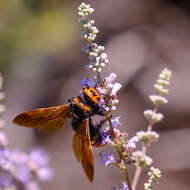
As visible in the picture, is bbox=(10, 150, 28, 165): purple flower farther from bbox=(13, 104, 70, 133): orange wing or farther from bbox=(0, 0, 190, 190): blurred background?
bbox=(0, 0, 190, 190): blurred background

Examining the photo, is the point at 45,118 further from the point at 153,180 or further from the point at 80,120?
the point at 153,180

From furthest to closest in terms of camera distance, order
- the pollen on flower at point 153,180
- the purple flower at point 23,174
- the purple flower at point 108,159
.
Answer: the purple flower at point 23,174
the purple flower at point 108,159
the pollen on flower at point 153,180

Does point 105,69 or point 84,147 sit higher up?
point 105,69

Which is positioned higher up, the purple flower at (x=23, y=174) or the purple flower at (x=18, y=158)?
the purple flower at (x=18, y=158)

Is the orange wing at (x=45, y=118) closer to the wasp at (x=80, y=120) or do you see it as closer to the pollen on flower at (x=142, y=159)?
the wasp at (x=80, y=120)

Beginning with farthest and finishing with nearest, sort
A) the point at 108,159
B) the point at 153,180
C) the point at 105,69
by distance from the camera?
the point at 105,69, the point at 108,159, the point at 153,180

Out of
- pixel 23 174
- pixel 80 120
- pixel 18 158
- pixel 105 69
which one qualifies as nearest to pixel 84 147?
pixel 80 120

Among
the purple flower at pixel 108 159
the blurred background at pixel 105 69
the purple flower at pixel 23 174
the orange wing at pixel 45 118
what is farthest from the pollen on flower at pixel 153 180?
the blurred background at pixel 105 69
